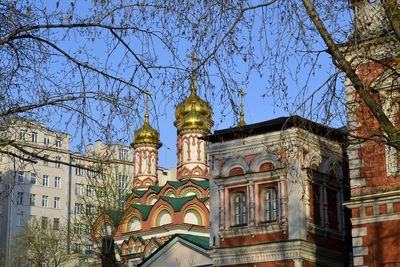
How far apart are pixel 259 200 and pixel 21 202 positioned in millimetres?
47736

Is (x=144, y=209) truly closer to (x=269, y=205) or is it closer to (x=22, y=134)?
(x=269, y=205)

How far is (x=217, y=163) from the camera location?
26.0 m

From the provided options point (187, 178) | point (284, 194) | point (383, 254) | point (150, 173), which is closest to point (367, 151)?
point (383, 254)

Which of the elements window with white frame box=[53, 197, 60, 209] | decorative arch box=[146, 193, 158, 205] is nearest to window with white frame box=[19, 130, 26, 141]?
decorative arch box=[146, 193, 158, 205]

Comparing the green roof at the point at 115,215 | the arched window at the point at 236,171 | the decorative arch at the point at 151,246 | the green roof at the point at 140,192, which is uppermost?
the green roof at the point at 140,192

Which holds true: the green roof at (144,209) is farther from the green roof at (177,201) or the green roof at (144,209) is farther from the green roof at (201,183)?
the green roof at (201,183)

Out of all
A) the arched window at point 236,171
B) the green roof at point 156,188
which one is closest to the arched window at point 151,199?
the green roof at point 156,188

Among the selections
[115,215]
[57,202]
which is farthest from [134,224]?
[57,202]

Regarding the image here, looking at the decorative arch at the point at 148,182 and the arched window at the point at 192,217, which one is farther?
the decorative arch at the point at 148,182

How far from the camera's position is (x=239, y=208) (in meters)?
25.2

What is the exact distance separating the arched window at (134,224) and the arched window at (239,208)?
61.5 ft

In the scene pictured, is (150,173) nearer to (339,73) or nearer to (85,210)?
(85,210)

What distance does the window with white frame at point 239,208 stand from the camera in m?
25.0

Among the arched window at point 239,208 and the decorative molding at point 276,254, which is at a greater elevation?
the arched window at point 239,208
